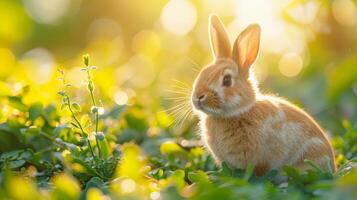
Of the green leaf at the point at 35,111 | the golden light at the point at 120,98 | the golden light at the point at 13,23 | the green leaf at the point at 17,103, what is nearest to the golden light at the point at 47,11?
the golden light at the point at 13,23

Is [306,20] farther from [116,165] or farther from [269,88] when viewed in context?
[116,165]

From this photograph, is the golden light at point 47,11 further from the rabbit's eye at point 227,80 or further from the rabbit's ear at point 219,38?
the rabbit's eye at point 227,80

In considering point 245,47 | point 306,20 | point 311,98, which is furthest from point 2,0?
point 245,47

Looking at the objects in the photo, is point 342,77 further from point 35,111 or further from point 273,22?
point 35,111

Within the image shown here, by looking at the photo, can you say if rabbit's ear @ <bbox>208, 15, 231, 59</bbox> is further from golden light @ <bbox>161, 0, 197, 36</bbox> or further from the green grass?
golden light @ <bbox>161, 0, 197, 36</bbox>

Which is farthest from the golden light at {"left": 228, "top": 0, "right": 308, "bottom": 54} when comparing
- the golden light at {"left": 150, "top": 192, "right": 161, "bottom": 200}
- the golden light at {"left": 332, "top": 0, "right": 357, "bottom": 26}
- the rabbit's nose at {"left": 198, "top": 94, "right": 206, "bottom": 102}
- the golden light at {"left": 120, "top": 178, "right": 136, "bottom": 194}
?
the golden light at {"left": 120, "top": 178, "right": 136, "bottom": 194}

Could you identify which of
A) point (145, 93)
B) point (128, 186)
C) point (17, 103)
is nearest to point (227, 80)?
point (17, 103)
